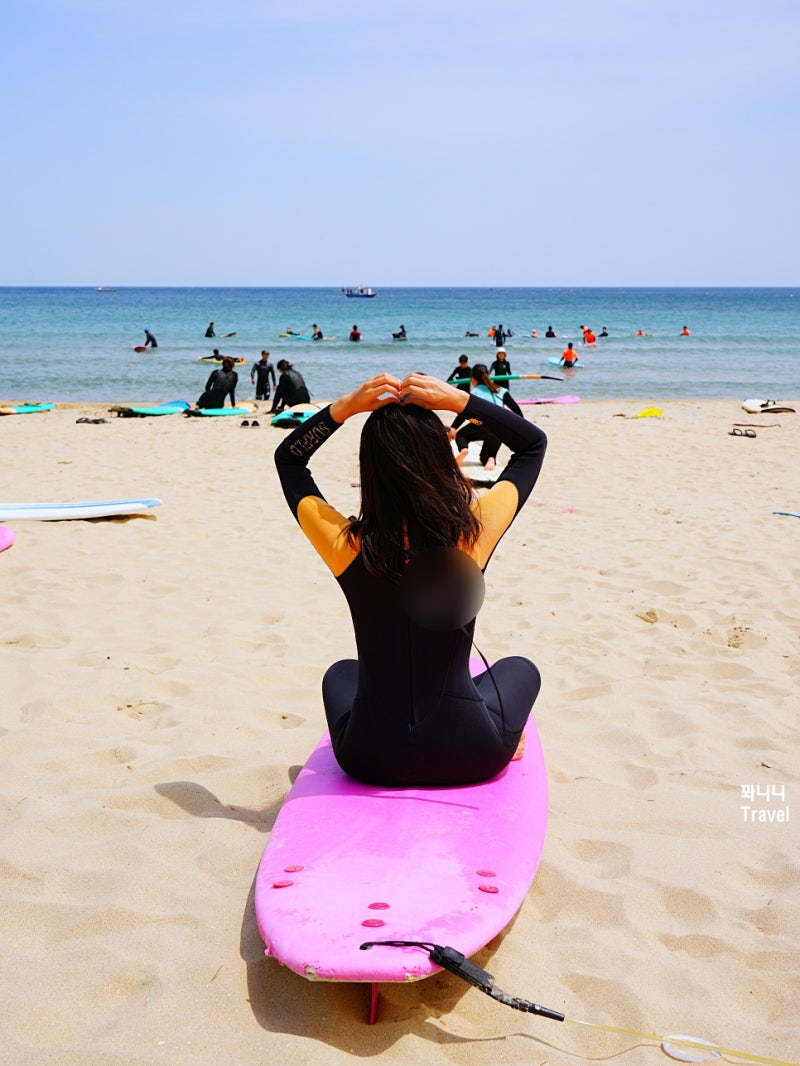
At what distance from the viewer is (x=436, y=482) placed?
2.67 metres

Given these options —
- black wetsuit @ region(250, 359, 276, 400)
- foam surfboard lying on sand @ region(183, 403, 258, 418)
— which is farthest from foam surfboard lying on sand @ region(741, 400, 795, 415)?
black wetsuit @ region(250, 359, 276, 400)

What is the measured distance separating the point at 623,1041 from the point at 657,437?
12.1 metres

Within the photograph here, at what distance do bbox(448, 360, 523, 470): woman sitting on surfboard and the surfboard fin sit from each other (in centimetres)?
659

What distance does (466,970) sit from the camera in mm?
2105

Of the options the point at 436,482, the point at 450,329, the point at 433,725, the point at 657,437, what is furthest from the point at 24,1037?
the point at 450,329

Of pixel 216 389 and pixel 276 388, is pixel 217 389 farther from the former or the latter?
pixel 276 388

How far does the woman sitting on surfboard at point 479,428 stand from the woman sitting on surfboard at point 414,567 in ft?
18.4

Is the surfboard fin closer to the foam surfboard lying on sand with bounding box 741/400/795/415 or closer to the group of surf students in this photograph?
the group of surf students

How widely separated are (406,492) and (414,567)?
0.22 m

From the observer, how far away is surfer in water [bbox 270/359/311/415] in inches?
628

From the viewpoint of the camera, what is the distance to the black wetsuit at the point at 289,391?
16.0m

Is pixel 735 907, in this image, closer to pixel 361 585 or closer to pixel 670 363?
pixel 361 585

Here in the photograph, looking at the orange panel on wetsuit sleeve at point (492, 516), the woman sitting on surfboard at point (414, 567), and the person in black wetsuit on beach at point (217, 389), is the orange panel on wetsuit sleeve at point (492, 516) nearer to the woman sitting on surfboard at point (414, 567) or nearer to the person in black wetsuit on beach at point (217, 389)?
the woman sitting on surfboard at point (414, 567)

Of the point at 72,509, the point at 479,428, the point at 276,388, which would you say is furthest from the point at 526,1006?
the point at 276,388
